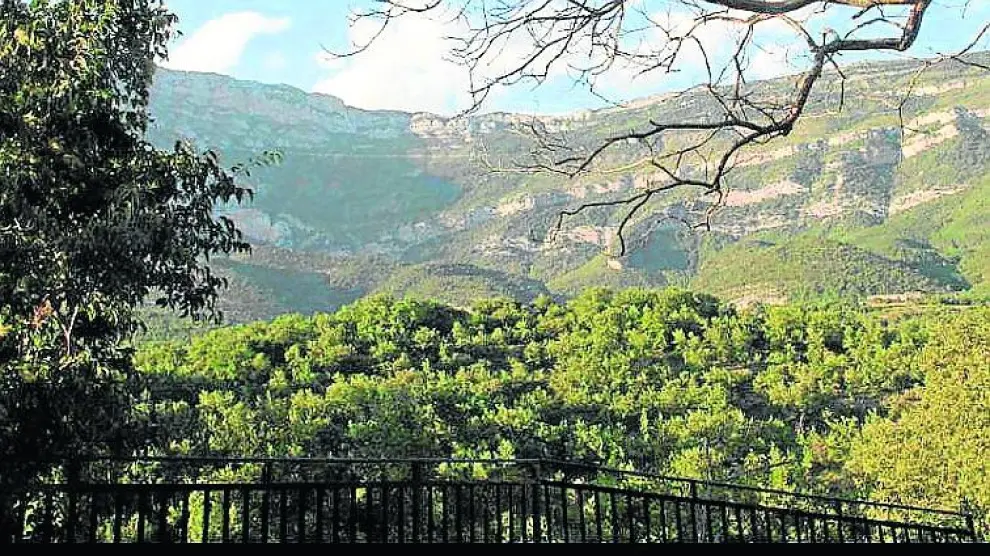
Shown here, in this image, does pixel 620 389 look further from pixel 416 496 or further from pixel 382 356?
pixel 416 496

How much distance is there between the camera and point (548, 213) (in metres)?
63.3

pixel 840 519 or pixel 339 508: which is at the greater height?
pixel 339 508

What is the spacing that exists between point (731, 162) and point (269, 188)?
451 feet

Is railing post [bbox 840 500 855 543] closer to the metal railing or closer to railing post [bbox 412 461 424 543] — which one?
the metal railing

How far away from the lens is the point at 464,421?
24.4 m

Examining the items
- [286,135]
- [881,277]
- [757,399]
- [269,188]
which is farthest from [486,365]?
[286,135]

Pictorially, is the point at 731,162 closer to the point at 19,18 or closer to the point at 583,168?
the point at 583,168

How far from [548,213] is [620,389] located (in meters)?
36.1

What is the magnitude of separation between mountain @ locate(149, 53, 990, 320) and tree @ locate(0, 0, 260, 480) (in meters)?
28.4

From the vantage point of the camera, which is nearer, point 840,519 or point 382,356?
point 840,519

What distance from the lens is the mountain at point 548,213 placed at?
242ft

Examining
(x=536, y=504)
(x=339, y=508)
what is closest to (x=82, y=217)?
(x=339, y=508)

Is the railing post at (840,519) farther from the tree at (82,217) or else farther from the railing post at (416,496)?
the tree at (82,217)

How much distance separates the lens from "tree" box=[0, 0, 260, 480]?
5.13 m
